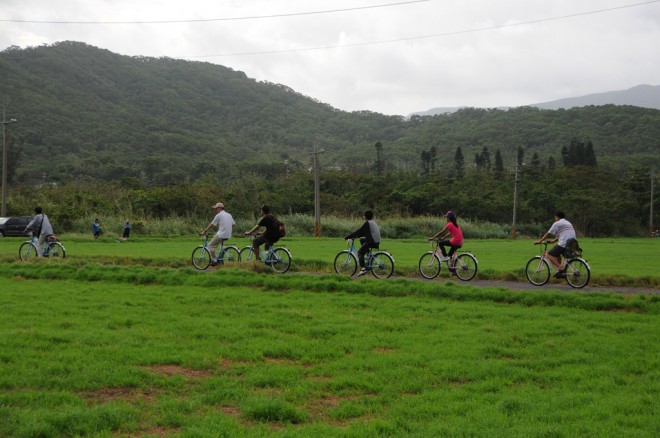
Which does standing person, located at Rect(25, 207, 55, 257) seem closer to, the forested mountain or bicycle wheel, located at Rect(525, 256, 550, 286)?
bicycle wheel, located at Rect(525, 256, 550, 286)

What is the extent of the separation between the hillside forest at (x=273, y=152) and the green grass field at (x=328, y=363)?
124 ft

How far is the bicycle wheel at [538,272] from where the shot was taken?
17047mm

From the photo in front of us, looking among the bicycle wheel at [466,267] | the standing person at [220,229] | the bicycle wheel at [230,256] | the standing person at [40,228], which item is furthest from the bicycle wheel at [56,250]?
the bicycle wheel at [466,267]

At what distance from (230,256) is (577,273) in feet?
34.4

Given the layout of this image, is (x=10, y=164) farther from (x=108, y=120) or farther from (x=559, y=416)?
(x=559, y=416)

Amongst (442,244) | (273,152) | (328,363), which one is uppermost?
(273,152)

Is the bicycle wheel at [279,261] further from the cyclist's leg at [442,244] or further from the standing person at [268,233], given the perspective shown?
the cyclist's leg at [442,244]

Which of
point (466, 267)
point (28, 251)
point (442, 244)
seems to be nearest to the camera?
point (466, 267)

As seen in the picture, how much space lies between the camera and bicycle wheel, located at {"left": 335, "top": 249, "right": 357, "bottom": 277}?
60.0ft

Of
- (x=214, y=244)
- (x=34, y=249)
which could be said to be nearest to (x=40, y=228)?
(x=34, y=249)

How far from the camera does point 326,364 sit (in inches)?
324

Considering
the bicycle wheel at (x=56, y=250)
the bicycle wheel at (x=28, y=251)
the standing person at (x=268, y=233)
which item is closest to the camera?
the standing person at (x=268, y=233)

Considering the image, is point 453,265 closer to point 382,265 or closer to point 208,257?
point 382,265

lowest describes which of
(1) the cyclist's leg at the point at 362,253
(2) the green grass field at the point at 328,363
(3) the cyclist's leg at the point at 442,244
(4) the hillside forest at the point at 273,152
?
(2) the green grass field at the point at 328,363
